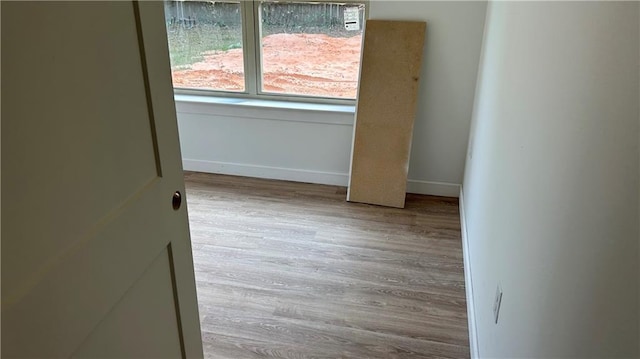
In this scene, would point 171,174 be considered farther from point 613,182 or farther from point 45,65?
point 613,182

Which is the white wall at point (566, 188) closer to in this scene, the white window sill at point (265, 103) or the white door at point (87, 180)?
the white door at point (87, 180)

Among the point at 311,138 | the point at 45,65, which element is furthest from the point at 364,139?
the point at 45,65

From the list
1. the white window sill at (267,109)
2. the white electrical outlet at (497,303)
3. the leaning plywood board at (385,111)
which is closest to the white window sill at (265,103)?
the white window sill at (267,109)

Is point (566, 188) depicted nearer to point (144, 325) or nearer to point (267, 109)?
point (144, 325)

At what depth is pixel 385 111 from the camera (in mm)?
3082

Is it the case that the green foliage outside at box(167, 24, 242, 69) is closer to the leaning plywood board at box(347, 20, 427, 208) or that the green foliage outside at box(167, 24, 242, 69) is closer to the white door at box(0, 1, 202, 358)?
the leaning plywood board at box(347, 20, 427, 208)

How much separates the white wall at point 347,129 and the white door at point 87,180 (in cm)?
223

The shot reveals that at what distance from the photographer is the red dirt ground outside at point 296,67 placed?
130 inches

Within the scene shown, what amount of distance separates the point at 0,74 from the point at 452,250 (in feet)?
7.99

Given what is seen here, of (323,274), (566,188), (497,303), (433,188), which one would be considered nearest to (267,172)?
(433,188)

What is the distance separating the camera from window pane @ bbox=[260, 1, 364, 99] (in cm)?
322

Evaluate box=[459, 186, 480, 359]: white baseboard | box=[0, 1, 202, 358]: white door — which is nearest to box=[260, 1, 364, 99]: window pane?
box=[459, 186, 480, 359]: white baseboard

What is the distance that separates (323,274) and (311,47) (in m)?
1.63

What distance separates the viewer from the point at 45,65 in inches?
29.0
